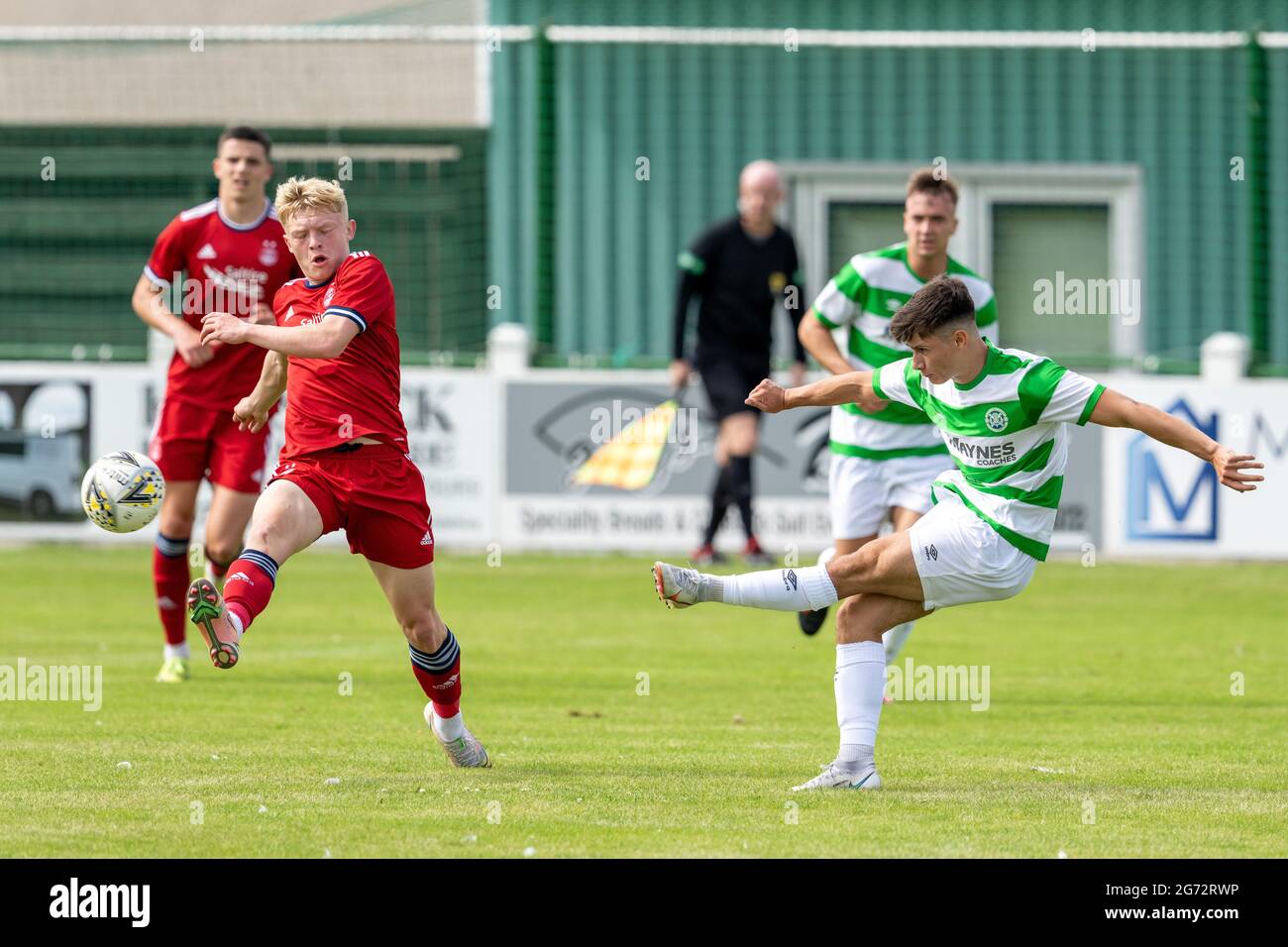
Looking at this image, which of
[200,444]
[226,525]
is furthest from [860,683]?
[200,444]

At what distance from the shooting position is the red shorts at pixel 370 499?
22.9ft

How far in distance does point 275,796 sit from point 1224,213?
1901 centimetres

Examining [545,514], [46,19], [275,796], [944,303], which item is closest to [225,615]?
[275,796]

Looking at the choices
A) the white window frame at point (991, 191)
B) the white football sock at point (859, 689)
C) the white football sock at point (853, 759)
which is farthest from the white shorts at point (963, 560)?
the white window frame at point (991, 191)

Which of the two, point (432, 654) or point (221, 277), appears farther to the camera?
point (221, 277)

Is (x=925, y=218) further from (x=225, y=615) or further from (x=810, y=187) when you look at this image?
(x=810, y=187)

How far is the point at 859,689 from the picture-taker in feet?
22.6

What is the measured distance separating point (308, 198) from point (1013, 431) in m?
2.55

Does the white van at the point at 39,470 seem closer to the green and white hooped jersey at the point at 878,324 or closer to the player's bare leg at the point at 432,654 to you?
the green and white hooped jersey at the point at 878,324

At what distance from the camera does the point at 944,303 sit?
259 inches

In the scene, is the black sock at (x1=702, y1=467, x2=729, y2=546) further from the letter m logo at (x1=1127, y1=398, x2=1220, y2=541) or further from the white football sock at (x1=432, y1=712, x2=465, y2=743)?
the white football sock at (x1=432, y1=712, x2=465, y2=743)

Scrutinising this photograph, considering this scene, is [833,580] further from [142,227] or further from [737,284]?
[142,227]

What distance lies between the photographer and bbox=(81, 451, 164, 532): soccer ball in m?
8.02

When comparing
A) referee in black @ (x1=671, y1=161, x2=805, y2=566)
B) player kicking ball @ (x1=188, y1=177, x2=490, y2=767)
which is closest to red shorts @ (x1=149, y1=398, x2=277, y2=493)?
player kicking ball @ (x1=188, y1=177, x2=490, y2=767)
